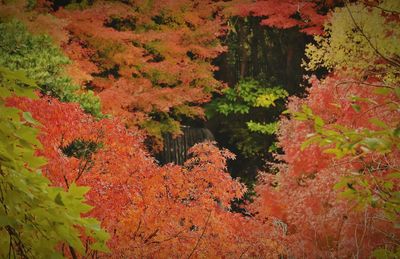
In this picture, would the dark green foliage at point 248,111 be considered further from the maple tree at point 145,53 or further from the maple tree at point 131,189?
the maple tree at point 131,189

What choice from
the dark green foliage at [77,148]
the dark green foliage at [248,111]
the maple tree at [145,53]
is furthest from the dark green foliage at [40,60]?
the dark green foliage at [248,111]

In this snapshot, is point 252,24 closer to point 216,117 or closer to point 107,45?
point 216,117

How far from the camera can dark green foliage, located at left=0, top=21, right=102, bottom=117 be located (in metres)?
9.09

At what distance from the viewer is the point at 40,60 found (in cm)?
940

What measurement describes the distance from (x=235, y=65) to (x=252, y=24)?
198 cm

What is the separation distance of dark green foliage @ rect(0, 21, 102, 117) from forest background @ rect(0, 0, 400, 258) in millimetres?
35

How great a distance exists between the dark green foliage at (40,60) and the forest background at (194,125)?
1.4 inches

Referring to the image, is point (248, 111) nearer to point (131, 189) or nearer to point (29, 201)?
point (131, 189)

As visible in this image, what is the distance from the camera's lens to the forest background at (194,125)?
1871 millimetres

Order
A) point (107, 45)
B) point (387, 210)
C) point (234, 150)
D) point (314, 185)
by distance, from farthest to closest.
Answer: point (234, 150)
point (107, 45)
point (314, 185)
point (387, 210)

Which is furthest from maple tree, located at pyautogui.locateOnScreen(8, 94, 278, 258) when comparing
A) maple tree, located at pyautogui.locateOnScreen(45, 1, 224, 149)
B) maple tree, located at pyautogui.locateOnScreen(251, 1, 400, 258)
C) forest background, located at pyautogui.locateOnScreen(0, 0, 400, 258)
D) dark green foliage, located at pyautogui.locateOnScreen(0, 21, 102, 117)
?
maple tree, located at pyautogui.locateOnScreen(45, 1, 224, 149)

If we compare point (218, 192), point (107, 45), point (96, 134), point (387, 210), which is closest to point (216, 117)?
point (107, 45)

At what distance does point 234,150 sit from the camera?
1906 centimetres

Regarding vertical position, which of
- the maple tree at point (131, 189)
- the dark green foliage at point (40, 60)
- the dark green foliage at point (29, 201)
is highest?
the dark green foliage at point (29, 201)
